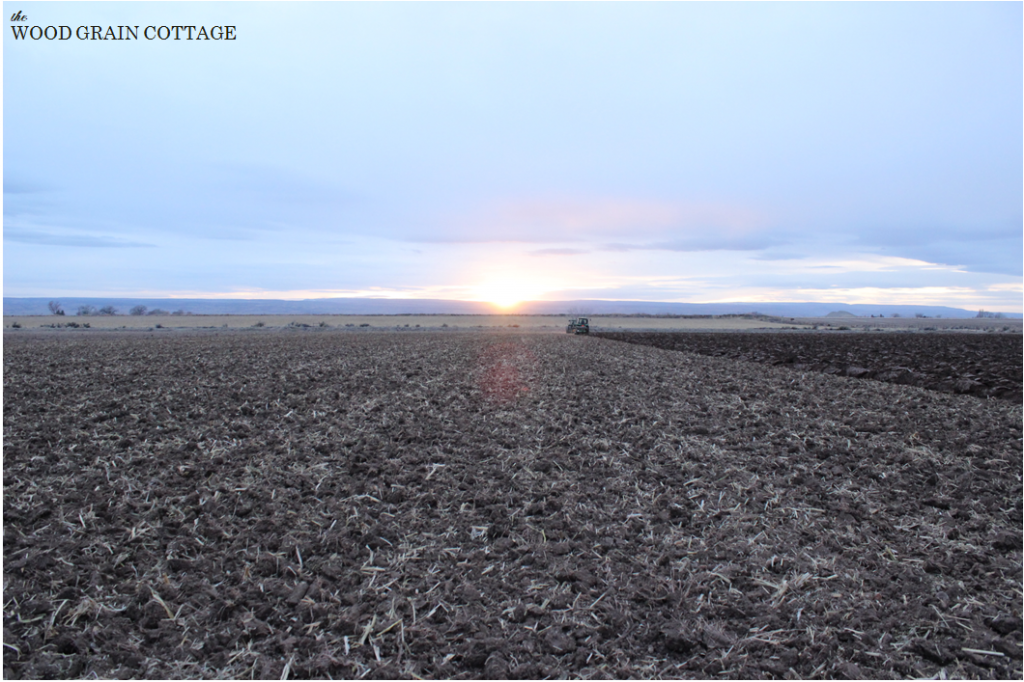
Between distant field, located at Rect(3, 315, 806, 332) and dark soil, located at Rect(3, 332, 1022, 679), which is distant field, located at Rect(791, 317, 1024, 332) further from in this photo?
dark soil, located at Rect(3, 332, 1022, 679)

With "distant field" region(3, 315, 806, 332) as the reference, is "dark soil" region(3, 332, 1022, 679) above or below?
below

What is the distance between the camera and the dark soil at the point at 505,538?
15.4ft

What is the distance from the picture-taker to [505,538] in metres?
6.34

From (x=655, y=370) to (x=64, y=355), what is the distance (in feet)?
62.0

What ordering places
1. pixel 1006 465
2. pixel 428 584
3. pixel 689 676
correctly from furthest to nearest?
pixel 1006 465 → pixel 428 584 → pixel 689 676

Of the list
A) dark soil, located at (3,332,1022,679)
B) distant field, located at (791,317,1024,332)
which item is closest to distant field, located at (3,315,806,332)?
distant field, located at (791,317,1024,332)

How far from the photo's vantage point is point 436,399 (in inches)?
471

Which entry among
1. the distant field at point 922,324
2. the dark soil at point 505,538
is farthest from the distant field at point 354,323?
the dark soil at point 505,538

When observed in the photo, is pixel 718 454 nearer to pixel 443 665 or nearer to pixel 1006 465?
pixel 1006 465

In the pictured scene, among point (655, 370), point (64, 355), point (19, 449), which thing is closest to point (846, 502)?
point (655, 370)

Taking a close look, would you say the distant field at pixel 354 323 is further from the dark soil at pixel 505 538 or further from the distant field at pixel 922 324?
the dark soil at pixel 505 538

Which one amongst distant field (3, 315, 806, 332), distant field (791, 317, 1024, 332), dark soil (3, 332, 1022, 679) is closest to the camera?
dark soil (3, 332, 1022, 679)

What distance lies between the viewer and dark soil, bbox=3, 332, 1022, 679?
469cm

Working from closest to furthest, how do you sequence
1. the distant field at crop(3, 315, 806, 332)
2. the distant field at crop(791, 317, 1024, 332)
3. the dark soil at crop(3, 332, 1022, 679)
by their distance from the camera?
→ the dark soil at crop(3, 332, 1022, 679), the distant field at crop(3, 315, 806, 332), the distant field at crop(791, 317, 1024, 332)
